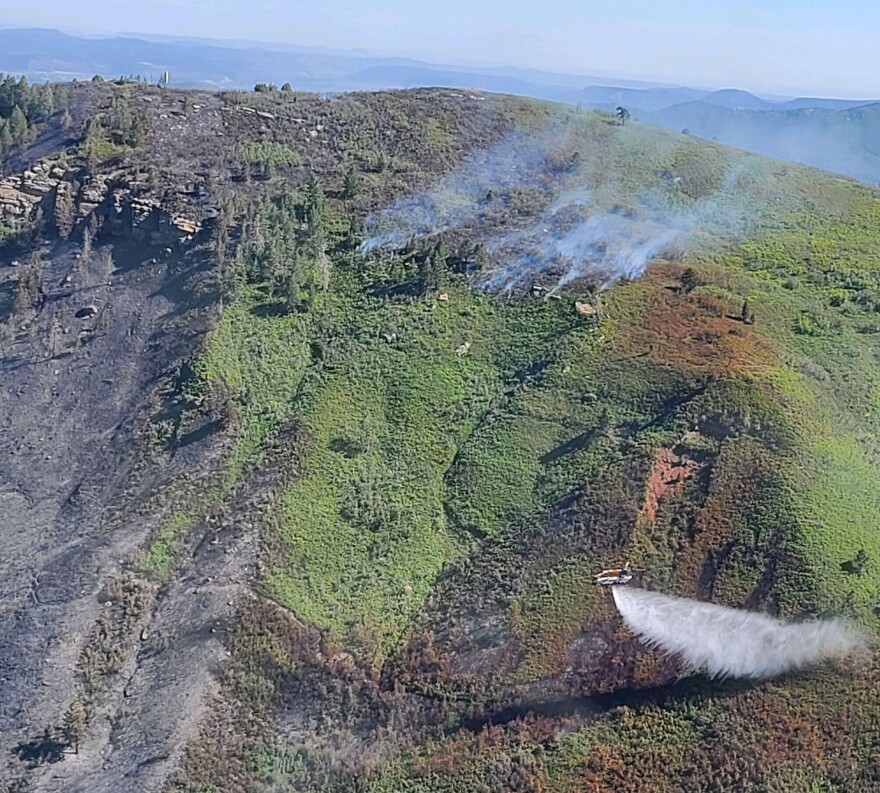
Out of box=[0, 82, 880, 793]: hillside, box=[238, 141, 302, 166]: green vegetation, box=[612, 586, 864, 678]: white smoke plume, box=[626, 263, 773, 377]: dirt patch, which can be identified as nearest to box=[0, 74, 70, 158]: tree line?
box=[0, 82, 880, 793]: hillside

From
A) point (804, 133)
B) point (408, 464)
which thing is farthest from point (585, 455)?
point (804, 133)

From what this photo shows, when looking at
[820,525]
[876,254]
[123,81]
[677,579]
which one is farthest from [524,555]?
[123,81]

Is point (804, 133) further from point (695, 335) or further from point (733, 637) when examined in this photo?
point (733, 637)

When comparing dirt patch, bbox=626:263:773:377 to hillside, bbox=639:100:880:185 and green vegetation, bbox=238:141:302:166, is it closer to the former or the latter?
green vegetation, bbox=238:141:302:166

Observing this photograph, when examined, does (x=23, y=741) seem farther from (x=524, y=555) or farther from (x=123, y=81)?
(x=123, y=81)

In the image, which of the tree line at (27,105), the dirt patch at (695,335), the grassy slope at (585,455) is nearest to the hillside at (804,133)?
the grassy slope at (585,455)

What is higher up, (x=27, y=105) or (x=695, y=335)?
(x=27, y=105)

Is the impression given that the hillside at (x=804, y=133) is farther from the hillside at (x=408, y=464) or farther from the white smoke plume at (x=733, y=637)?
the white smoke plume at (x=733, y=637)
